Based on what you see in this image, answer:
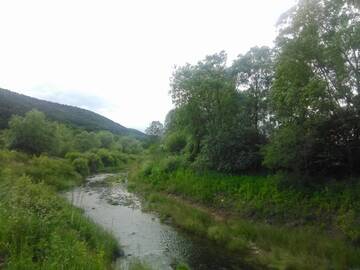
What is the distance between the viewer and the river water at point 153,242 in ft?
43.9

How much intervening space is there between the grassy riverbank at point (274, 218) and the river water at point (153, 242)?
964mm

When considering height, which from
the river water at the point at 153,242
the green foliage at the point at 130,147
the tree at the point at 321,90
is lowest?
the river water at the point at 153,242

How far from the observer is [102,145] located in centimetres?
10256

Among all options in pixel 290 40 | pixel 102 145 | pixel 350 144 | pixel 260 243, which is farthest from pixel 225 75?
pixel 102 145

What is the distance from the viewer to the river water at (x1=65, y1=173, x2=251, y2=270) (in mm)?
13367

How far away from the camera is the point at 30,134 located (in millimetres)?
51375

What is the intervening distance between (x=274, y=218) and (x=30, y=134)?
1720 inches

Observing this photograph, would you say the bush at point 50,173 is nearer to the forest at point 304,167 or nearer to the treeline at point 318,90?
the forest at point 304,167

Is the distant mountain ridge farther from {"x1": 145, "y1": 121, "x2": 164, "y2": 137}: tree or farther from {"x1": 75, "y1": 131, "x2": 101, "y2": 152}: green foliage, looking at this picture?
{"x1": 145, "y1": 121, "x2": 164, "y2": 137}: tree

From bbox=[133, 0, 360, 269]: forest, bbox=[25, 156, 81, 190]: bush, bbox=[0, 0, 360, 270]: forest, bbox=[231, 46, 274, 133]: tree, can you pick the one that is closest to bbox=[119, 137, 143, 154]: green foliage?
bbox=[25, 156, 81, 190]: bush

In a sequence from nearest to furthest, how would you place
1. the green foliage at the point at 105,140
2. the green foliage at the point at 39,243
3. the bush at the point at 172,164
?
the green foliage at the point at 39,243, the bush at the point at 172,164, the green foliage at the point at 105,140

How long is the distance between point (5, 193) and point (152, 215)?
11.0 meters

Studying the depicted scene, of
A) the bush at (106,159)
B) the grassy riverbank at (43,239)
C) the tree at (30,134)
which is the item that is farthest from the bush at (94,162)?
the grassy riverbank at (43,239)

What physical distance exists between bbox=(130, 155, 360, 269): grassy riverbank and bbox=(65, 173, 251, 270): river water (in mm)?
964
